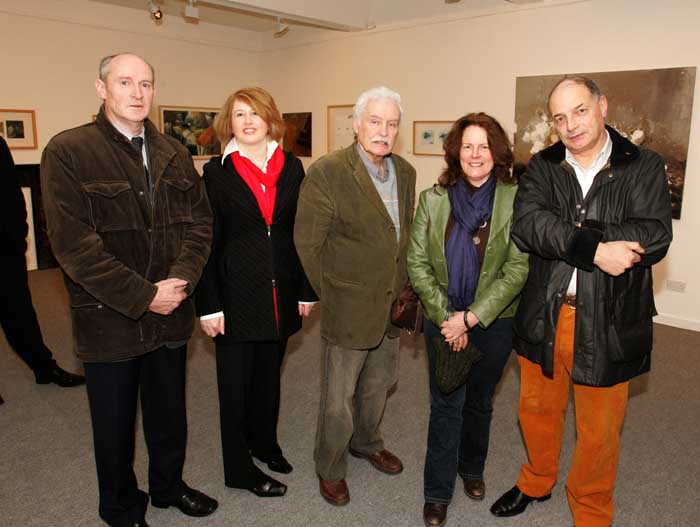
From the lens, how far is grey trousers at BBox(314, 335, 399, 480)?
2.63 meters

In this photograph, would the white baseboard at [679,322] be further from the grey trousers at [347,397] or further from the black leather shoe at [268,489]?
the black leather shoe at [268,489]

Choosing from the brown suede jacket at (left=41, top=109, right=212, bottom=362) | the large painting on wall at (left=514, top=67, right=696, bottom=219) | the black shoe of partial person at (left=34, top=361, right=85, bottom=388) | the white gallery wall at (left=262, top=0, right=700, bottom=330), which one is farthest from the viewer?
the white gallery wall at (left=262, top=0, right=700, bottom=330)

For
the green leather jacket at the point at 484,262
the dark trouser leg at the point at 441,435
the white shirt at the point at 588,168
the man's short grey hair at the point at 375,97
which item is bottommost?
the dark trouser leg at the point at 441,435

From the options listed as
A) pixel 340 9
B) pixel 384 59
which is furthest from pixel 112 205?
pixel 384 59

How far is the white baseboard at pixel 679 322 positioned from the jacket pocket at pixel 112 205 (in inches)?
217

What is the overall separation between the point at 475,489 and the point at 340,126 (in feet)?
21.5

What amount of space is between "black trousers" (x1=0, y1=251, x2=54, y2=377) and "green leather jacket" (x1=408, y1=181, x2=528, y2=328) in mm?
2892

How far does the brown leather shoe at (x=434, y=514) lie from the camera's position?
8.48 feet

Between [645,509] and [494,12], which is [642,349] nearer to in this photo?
[645,509]

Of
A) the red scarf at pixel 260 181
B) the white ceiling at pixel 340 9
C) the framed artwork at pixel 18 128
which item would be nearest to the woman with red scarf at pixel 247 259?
the red scarf at pixel 260 181

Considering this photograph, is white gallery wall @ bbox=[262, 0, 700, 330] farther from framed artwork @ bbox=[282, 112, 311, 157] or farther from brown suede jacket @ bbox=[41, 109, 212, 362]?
brown suede jacket @ bbox=[41, 109, 212, 362]

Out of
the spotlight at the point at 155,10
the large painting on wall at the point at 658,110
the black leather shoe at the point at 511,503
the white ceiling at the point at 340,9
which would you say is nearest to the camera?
the black leather shoe at the point at 511,503

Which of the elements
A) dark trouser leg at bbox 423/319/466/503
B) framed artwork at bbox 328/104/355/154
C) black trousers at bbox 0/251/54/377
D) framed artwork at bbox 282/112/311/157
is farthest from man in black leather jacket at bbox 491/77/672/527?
framed artwork at bbox 282/112/311/157

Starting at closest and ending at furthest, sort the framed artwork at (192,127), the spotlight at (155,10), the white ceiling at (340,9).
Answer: the white ceiling at (340,9) < the spotlight at (155,10) < the framed artwork at (192,127)
